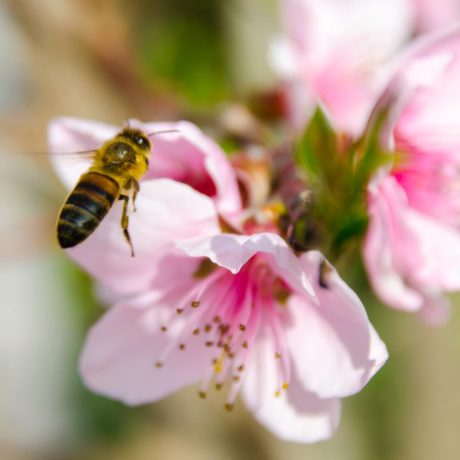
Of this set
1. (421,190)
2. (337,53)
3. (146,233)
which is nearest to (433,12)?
(337,53)

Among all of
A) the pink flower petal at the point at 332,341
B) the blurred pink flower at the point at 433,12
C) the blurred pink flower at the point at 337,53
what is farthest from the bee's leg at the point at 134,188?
the blurred pink flower at the point at 433,12

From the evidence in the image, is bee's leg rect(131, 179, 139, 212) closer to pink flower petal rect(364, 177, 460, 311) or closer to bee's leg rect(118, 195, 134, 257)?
bee's leg rect(118, 195, 134, 257)

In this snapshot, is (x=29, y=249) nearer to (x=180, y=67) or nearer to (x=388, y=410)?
(x=180, y=67)

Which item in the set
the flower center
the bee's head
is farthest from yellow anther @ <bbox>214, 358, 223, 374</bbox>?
the bee's head

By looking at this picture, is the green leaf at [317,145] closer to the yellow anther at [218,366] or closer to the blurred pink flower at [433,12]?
the yellow anther at [218,366]

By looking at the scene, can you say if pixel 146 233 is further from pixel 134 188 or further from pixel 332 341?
pixel 332 341

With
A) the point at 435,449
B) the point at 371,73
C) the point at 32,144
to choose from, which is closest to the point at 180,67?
the point at 32,144

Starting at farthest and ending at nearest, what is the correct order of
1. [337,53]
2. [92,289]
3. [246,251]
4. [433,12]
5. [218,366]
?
[92,289] → [433,12] → [337,53] → [218,366] → [246,251]

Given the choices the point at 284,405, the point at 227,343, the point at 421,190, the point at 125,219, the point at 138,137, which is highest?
the point at 138,137
